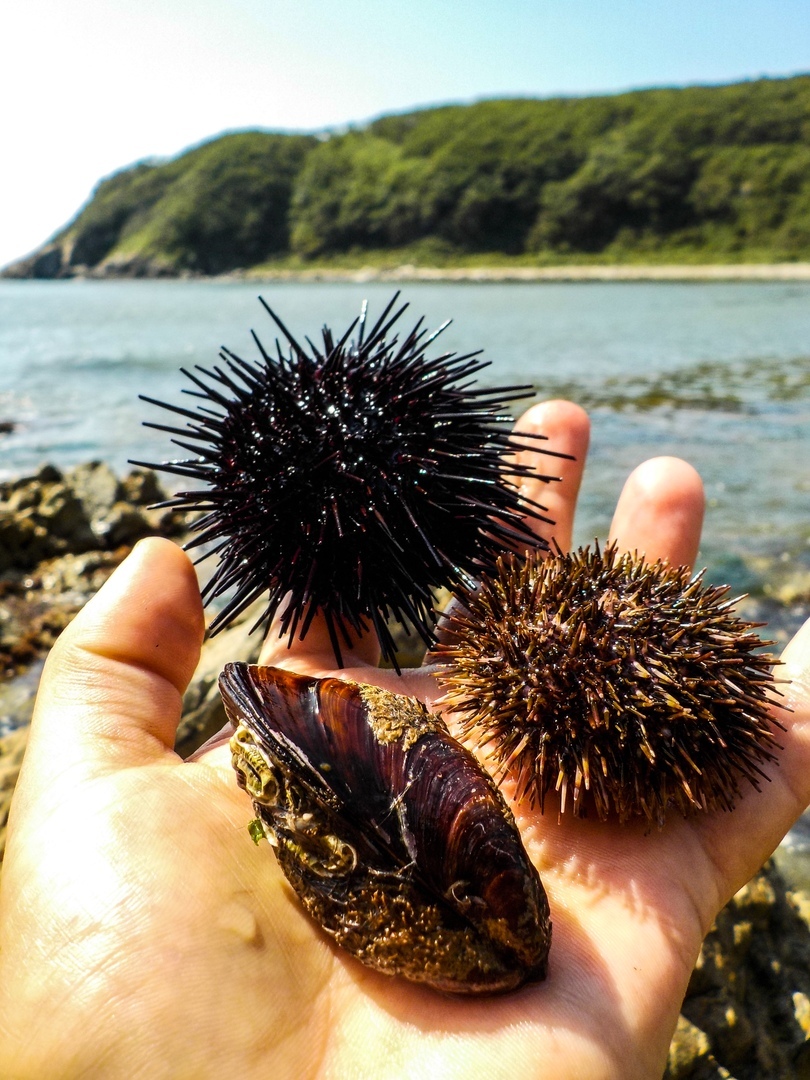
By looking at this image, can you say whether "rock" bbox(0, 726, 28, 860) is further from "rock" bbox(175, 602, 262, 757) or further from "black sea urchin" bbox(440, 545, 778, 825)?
"black sea urchin" bbox(440, 545, 778, 825)

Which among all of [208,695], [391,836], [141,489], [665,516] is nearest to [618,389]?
[141,489]

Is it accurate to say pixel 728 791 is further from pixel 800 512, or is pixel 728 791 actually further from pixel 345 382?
pixel 800 512

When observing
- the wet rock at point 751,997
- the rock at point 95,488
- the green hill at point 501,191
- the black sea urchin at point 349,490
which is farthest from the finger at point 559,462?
the green hill at point 501,191

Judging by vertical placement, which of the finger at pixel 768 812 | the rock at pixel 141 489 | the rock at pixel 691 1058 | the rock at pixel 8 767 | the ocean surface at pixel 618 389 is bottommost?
the ocean surface at pixel 618 389

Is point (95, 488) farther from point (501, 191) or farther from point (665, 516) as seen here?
point (501, 191)

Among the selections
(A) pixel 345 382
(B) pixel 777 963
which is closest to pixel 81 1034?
(A) pixel 345 382

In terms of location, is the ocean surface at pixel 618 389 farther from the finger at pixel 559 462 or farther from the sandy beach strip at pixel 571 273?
the sandy beach strip at pixel 571 273

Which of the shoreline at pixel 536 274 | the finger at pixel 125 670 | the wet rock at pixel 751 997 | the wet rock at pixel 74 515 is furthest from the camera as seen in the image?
the shoreline at pixel 536 274
